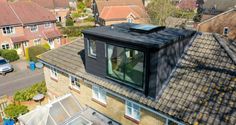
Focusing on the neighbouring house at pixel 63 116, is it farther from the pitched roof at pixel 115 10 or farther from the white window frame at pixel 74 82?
the pitched roof at pixel 115 10

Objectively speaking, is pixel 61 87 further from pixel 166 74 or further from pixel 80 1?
pixel 80 1

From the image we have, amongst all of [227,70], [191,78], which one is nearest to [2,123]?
[191,78]

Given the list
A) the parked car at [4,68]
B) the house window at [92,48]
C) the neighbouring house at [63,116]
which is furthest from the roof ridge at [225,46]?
the parked car at [4,68]

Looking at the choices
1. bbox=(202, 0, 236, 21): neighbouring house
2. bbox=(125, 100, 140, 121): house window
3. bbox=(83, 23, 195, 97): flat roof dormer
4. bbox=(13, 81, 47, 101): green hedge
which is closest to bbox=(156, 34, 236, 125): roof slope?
bbox=(83, 23, 195, 97): flat roof dormer

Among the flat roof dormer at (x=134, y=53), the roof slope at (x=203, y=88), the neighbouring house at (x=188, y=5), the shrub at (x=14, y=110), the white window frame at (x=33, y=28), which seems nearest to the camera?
the roof slope at (x=203, y=88)

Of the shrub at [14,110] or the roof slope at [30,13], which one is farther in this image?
the roof slope at [30,13]

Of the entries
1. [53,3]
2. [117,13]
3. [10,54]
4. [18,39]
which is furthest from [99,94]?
[53,3]

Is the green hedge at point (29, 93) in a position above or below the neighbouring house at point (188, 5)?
below

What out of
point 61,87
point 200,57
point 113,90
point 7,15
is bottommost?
point 61,87
